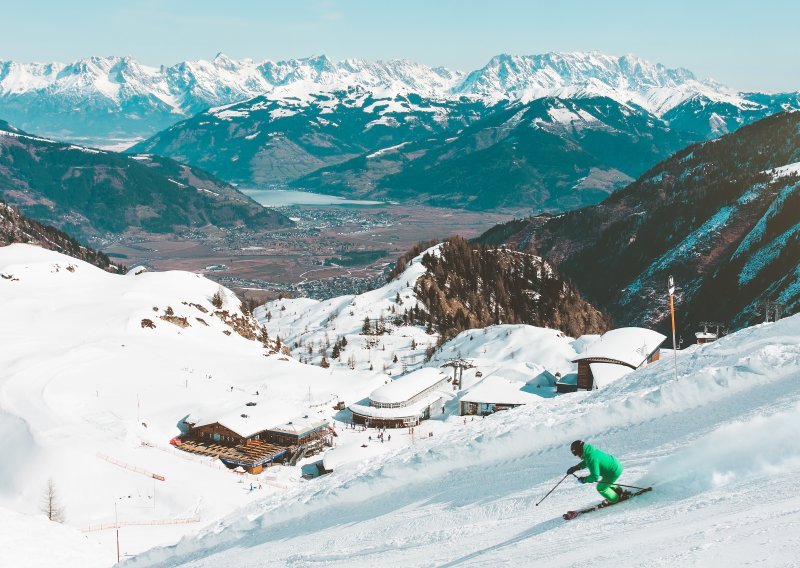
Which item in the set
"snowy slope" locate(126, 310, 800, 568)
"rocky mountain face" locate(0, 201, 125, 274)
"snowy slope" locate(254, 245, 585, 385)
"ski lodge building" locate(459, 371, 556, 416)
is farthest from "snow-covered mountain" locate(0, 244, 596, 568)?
"rocky mountain face" locate(0, 201, 125, 274)

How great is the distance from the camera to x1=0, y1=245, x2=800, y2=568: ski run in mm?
12883

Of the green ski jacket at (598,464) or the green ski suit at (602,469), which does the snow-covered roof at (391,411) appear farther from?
the green ski jacket at (598,464)

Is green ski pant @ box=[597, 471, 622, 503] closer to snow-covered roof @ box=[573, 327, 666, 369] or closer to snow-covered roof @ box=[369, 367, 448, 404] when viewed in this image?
snow-covered roof @ box=[369, 367, 448, 404]

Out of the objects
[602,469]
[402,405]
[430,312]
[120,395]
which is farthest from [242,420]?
[430,312]

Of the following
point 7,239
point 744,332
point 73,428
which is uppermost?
point 7,239

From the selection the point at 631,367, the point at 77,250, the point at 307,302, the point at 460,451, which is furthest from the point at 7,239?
the point at 460,451

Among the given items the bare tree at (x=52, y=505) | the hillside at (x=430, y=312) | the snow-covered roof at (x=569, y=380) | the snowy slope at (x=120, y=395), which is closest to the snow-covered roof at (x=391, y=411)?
the snowy slope at (x=120, y=395)

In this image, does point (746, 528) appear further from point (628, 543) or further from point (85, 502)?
point (85, 502)

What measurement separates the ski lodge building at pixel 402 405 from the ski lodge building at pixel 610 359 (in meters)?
13.6

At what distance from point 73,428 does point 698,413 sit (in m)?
48.8

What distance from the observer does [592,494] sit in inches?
594

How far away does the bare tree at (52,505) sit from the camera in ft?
143

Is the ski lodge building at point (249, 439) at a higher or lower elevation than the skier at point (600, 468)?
lower

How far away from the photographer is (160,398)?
63.5m
